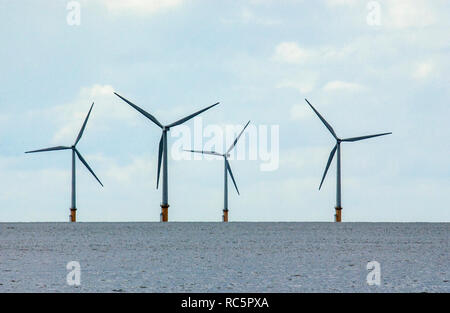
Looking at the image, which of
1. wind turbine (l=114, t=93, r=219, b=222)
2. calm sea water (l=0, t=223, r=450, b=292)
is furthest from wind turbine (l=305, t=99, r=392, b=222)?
calm sea water (l=0, t=223, r=450, b=292)

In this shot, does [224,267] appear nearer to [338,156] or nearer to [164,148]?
[164,148]

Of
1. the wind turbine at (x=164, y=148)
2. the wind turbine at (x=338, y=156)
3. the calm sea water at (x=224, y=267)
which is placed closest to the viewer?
the calm sea water at (x=224, y=267)

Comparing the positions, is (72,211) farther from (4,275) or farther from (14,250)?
(4,275)

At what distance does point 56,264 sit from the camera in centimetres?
2505

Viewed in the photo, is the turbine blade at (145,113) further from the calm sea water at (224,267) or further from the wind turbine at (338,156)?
the calm sea water at (224,267)

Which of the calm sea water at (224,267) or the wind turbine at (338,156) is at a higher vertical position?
the wind turbine at (338,156)

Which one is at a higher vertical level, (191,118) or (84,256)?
(191,118)

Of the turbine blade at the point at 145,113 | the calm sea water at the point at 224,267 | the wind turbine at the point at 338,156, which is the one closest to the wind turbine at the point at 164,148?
the turbine blade at the point at 145,113

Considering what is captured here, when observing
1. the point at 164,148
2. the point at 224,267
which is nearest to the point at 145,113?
the point at 164,148

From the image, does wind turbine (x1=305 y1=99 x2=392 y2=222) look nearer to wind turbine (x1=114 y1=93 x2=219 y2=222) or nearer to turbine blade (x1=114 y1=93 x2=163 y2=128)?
wind turbine (x1=114 y1=93 x2=219 y2=222)

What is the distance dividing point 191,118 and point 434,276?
59149 millimetres

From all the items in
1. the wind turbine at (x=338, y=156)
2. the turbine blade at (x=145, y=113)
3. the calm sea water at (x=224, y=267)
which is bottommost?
the calm sea water at (x=224, y=267)

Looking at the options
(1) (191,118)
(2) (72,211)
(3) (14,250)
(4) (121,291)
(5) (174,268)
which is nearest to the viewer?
(4) (121,291)
